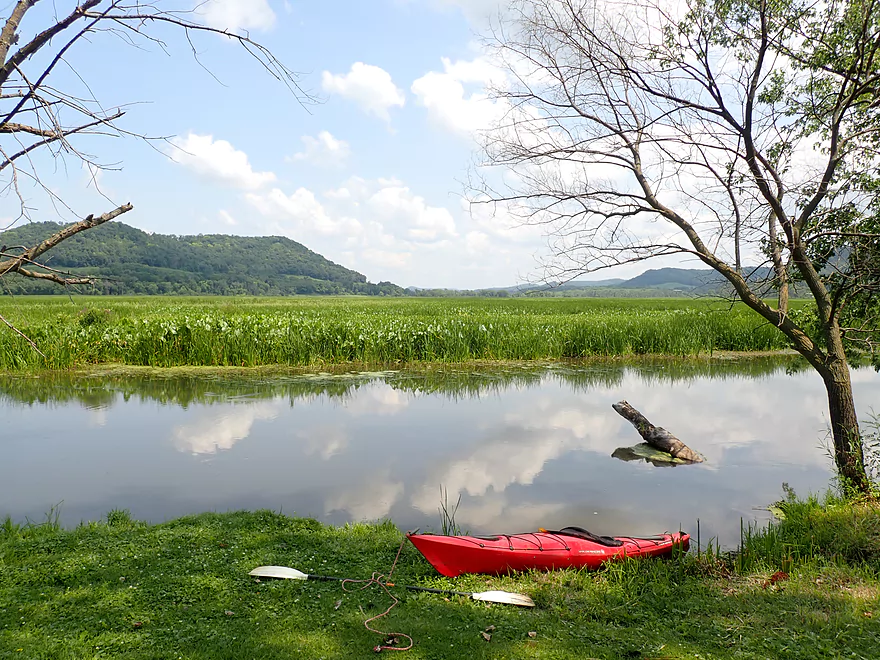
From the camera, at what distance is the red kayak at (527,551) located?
463 centimetres

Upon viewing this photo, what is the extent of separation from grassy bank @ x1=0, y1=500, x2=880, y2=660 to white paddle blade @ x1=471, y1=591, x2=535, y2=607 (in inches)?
2.0

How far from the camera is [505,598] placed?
4137 millimetres

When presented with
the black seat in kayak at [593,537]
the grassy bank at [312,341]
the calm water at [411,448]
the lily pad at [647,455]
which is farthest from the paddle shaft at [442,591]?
the grassy bank at [312,341]

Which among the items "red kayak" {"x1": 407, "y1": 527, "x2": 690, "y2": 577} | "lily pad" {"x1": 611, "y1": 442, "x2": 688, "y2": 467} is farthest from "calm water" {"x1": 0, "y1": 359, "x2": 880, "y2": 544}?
"red kayak" {"x1": 407, "y1": 527, "x2": 690, "y2": 577}

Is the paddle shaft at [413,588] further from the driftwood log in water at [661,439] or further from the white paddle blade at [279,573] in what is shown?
the driftwood log in water at [661,439]

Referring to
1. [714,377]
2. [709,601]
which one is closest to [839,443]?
[709,601]

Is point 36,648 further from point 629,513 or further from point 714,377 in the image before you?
point 714,377

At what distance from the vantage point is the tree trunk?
20.9ft

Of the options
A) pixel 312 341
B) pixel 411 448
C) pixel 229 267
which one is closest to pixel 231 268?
pixel 229 267

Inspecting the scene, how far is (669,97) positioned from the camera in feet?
21.1

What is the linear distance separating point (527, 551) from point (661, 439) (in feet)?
15.4

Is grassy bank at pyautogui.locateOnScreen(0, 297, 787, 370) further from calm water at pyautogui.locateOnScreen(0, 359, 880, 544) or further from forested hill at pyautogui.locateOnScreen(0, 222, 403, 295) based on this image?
forested hill at pyautogui.locateOnScreen(0, 222, 403, 295)

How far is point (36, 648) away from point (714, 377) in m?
15.1

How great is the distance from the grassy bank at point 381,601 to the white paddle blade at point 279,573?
7 centimetres
